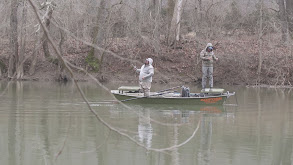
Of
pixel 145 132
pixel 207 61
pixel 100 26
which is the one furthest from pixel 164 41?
pixel 145 132

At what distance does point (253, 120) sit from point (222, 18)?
59.3 ft

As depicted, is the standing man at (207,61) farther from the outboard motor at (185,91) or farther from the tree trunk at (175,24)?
the tree trunk at (175,24)

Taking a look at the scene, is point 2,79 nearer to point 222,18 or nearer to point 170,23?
point 170,23

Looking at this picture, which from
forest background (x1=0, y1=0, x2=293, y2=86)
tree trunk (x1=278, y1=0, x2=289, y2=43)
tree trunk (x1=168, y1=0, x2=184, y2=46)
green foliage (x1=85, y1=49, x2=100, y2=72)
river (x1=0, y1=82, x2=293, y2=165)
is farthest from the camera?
tree trunk (x1=168, y1=0, x2=184, y2=46)

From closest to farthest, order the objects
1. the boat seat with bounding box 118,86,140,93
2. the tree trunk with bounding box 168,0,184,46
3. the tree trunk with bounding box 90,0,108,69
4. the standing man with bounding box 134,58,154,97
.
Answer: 1. the standing man with bounding box 134,58,154,97
2. the boat seat with bounding box 118,86,140,93
3. the tree trunk with bounding box 90,0,108,69
4. the tree trunk with bounding box 168,0,184,46

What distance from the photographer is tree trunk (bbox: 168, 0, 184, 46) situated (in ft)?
100

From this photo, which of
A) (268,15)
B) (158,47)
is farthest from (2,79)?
(268,15)

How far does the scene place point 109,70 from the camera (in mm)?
29656

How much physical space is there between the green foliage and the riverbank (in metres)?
0.15

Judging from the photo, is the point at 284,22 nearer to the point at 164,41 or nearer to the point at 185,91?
the point at 164,41

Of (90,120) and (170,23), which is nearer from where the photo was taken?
(90,120)

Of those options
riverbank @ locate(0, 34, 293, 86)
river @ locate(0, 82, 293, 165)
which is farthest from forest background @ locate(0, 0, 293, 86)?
river @ locate(0, 82, 293, 165)

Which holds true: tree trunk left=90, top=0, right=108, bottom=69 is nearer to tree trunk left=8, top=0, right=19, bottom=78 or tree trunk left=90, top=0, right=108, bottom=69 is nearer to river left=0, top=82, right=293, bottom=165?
tree trunk left=8, top=0, right=19, bottom=78

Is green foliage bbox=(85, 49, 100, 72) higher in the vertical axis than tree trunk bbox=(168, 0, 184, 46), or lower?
lower
